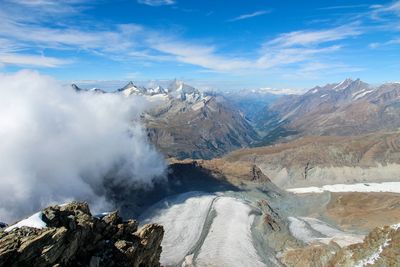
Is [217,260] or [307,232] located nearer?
[217,260]

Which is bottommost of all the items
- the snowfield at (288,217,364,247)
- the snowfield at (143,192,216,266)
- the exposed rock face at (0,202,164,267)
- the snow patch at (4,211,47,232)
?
the snowfield at (288,217,364,247)

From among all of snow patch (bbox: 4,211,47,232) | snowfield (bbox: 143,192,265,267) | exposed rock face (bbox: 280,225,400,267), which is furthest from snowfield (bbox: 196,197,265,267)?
snow patch (bbox: 4,211,47,232)

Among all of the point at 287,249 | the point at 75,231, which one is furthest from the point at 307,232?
the point at 75,231

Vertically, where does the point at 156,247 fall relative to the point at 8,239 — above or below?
below

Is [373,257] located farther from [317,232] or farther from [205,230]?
[317,232]

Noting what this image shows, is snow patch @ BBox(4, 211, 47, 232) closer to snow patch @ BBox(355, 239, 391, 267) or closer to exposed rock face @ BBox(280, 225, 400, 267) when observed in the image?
snow patch @ BBox(355, 239, 391, 267)

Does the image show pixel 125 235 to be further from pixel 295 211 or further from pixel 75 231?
pixel 295 211

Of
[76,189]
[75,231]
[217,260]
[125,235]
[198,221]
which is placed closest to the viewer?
[75,231]
